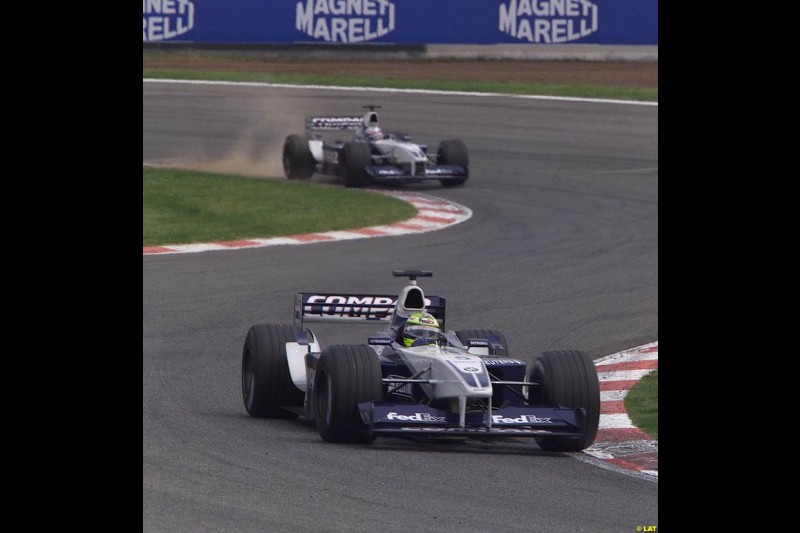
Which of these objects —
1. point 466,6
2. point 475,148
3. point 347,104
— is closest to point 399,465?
point 475,148

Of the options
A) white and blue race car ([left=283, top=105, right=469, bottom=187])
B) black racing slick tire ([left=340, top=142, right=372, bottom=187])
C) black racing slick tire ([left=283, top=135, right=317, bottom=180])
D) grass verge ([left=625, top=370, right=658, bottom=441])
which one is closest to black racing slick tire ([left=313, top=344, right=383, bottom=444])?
grass verge ([left=625, top=370, right=658, bottom=441])

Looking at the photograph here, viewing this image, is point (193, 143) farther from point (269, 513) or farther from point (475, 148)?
point (269, 513)

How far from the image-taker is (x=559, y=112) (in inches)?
1179

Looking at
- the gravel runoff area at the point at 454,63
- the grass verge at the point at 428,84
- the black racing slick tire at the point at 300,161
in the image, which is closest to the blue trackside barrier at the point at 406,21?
the gravel runoff area at the point at 454,63

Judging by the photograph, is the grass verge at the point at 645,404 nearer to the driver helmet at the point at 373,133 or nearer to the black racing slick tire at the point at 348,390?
the black racing slick tire at the point at 348,390

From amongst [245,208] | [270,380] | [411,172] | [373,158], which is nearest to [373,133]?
[373,158]

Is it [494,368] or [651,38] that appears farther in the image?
[651,38]

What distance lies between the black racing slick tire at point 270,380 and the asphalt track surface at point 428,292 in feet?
0.53

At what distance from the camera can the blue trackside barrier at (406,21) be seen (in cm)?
3162

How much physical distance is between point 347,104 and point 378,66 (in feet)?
14.2

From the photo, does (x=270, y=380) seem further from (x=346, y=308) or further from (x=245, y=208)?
(x=245, y=208)

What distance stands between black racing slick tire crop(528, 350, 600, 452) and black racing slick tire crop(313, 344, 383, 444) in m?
1.07

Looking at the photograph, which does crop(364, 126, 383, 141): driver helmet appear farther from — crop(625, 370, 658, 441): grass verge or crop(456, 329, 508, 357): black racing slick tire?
crop(456, 329, 508, 357): black racing slick tire
